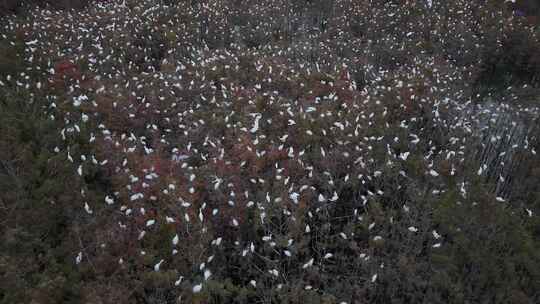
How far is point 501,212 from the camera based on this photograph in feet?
14.6

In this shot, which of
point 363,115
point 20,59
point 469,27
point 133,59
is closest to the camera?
point 363,115

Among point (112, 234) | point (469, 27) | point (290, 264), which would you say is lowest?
point (290, 264)

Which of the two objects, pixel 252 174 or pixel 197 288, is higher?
pixel 252 174

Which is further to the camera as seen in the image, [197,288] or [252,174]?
[252,174]

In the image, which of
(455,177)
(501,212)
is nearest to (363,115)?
(455,177)

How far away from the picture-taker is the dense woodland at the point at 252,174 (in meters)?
3.79

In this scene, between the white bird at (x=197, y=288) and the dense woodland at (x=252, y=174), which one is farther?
the dense woodland at (x=252, y=174)

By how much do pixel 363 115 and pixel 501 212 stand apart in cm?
229

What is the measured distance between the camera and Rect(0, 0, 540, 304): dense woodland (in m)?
3.79

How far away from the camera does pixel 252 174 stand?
A: 4902mm

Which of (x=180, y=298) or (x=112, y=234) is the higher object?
(x=112, y=234)

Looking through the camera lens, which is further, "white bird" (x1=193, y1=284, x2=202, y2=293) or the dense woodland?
the dense woodland

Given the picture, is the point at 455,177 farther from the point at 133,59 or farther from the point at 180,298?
the point at 133,59

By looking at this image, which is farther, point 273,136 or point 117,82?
point 117,82
